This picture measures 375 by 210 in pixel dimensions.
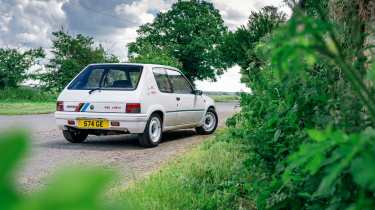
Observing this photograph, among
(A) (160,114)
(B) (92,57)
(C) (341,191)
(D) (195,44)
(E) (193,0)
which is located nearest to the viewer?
(C) (341,191)

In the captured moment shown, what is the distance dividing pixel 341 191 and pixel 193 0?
6055cm

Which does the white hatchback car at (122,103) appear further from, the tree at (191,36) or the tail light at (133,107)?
the tree at (191,36)

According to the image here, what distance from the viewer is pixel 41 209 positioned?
0.71ft

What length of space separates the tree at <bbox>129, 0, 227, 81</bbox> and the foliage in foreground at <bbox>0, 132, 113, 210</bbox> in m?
57.1

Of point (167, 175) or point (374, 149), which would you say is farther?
point (167, 175)

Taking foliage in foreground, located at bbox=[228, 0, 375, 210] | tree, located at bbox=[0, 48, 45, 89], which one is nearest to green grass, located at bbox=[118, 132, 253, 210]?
foliage in foreground, located at bbox=[228, 0, 375, 210]

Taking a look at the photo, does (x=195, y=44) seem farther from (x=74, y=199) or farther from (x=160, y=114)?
(x=74, y=199)

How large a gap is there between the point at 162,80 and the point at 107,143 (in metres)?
1.57

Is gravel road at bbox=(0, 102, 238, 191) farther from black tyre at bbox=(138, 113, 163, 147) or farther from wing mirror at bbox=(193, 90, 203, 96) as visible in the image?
wing mirror at bbox=(193, 90, 203, 96)

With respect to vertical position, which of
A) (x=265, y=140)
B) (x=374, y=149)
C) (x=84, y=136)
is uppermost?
(x=374, y=149)

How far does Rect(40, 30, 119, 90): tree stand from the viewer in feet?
149

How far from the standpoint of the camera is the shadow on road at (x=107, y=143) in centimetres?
894

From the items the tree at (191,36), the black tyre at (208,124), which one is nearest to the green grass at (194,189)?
the black tyre at (208,124)

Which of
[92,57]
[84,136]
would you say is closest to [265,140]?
[84,136]
